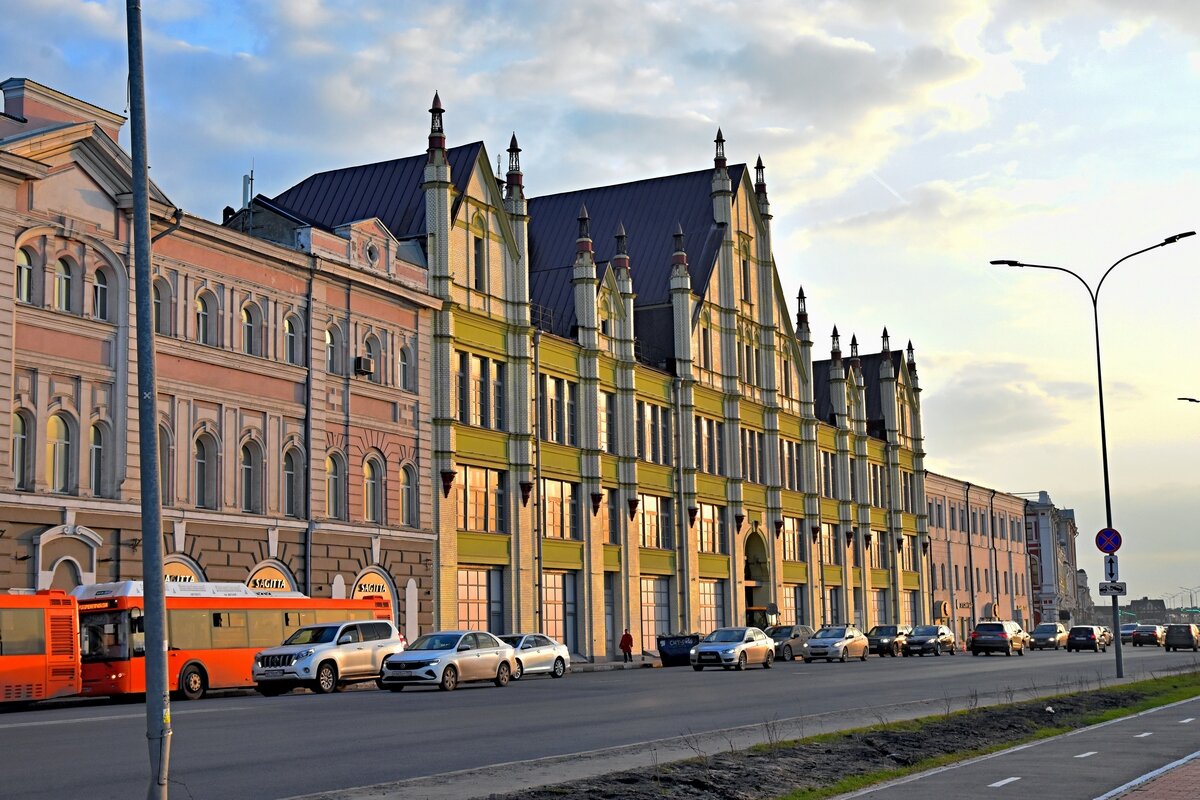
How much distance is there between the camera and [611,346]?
211 feet

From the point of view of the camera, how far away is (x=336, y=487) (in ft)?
157

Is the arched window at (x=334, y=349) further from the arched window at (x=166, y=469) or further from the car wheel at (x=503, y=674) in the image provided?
the car wheel at (x=503, y=674)

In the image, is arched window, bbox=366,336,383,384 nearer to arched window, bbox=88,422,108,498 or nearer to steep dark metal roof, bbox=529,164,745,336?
arched window, bbox=88,422,108,498

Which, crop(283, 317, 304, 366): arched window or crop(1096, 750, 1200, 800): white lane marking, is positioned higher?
crop(283, 317, 304, 366): arched window

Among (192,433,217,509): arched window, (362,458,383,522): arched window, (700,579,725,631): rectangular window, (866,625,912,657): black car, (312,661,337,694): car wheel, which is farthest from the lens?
(700,579,725,631): rectangular window

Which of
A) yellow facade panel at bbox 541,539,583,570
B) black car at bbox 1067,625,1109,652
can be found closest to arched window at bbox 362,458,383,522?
yellow facade panel at bbox 541,539,583,570

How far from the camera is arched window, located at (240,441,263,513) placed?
43906 mm

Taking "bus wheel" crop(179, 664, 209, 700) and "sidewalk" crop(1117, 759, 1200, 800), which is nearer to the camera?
"sidewalk" crop(1117, 759, 1200, 800)

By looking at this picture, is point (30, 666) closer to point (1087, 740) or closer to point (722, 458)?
point (1087, 740)

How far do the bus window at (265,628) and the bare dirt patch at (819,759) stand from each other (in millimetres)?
19225

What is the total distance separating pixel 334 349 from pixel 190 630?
48.4 feet

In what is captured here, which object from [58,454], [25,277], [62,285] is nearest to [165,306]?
[62,285]

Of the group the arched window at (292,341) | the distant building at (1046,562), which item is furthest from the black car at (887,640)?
the distant building at (1046,562)

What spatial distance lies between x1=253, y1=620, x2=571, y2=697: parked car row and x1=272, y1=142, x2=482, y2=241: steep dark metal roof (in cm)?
1970
